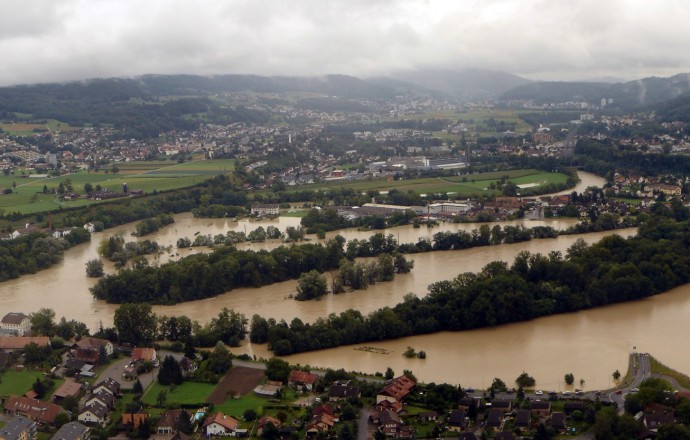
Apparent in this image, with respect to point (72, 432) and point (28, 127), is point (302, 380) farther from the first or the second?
point (28, 127)

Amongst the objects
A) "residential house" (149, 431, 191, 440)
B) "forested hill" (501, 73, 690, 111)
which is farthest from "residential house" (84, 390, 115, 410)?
"forested hill" (501, 73, 690, 111)

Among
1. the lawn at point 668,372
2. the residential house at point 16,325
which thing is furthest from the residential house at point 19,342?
the lawn at point 668,372

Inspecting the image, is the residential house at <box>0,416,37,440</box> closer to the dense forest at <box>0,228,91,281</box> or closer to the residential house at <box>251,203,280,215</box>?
the dense forest at <box>0,228,91,281</box>

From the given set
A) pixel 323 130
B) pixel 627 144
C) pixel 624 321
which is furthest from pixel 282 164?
pixel 624 321

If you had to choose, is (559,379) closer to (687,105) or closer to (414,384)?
(414,384)

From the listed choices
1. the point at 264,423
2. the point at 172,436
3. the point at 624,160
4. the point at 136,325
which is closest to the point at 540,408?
the point at 264,423

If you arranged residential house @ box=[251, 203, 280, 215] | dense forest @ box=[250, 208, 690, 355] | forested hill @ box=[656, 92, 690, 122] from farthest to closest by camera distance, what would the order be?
forested hill @ box=[656, 92, 690, 122] → residential house @ box=[251, 203, 280, 215] → dense forest @ box=[250, 208, 690, 355]
